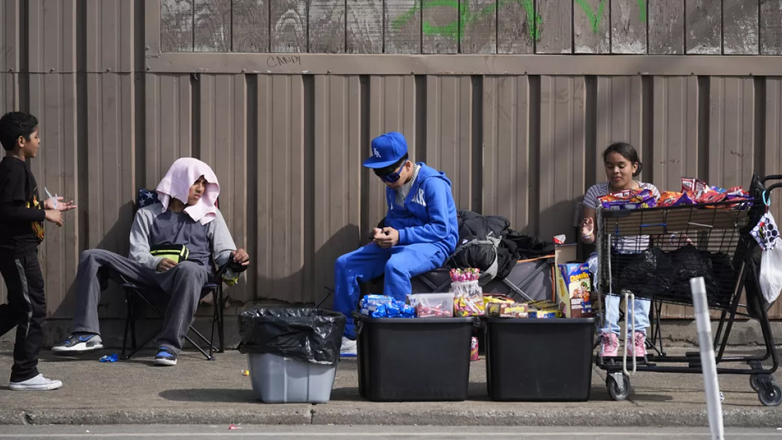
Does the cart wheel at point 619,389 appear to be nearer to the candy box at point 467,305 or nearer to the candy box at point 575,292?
the candy box at point 575,292

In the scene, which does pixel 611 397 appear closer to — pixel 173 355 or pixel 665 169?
pixel 665 169

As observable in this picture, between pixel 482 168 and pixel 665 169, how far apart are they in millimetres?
1568

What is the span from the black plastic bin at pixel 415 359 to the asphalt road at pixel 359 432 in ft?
1.26

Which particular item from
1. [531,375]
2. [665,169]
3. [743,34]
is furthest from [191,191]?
[743,34]

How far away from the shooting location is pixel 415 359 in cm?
659

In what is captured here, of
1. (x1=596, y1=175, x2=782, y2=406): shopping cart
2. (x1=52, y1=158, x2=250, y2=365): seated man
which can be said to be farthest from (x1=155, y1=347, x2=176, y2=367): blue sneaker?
(x1=596, y1=175, x2=782, y2=406): shopping cart

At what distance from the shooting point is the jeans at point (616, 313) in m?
6.94

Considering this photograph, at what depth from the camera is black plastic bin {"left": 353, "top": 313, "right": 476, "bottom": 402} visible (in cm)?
657

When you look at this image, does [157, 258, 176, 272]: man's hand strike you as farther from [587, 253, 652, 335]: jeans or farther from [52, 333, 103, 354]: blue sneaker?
[587, 253, 652, 335]: jeans

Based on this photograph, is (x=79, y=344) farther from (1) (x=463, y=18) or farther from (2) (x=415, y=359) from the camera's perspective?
(1) (x=463, y=18)

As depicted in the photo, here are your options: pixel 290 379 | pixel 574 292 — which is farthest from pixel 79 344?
pixel 574 292

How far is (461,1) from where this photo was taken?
28.7ft

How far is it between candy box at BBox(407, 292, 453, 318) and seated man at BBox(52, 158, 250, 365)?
6.59ft

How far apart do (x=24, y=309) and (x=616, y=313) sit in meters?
4.16
